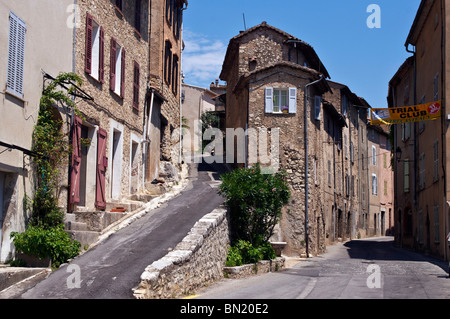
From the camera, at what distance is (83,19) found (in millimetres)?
16047

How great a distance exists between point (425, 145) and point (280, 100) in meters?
7.09

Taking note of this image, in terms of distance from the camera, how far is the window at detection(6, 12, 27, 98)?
11.6 meters

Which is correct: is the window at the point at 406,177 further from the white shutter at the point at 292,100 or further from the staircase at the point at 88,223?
the staircase at the point at 88,223

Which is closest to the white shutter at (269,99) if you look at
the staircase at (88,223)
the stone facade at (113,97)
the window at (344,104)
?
the stone facade at (113,97)

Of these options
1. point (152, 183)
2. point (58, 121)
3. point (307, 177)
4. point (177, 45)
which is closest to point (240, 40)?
point (177, 45)

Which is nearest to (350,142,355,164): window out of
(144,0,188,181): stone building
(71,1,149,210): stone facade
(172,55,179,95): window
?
(144,0,188,181): stone building

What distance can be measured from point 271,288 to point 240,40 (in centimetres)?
2239

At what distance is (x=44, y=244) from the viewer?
11.9 m

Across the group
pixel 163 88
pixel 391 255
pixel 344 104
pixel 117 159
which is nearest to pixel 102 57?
pixel 117 159

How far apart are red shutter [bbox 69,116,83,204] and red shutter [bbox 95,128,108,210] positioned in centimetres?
172

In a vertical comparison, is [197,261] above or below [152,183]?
below

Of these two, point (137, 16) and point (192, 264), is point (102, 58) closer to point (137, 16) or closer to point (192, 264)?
point (137, 16)

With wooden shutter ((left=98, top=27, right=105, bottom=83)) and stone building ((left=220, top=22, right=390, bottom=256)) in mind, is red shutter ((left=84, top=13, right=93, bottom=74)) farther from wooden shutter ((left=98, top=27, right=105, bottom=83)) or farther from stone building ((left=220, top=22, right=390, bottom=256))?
stone building ((left=220, top=22, right=390, bottom=256))

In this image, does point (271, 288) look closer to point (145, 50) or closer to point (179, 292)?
point (179, 292)
